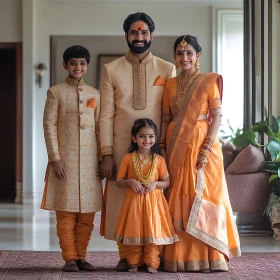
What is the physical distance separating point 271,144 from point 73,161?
2.49 m

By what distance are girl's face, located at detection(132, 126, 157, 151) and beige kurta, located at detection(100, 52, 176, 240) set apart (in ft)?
0.49

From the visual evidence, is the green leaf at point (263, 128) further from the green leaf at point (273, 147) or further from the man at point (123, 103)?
the man at point (123, 103)

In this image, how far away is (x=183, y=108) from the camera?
4.59 meters

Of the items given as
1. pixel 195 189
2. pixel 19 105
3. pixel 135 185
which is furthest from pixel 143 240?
pixel 19 105

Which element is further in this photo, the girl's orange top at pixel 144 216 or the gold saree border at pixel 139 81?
the gold saree border at pixel 139 81

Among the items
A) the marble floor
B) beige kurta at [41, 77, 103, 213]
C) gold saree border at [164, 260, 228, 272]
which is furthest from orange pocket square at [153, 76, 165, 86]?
the marble floor

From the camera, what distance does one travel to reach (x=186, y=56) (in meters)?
4.59

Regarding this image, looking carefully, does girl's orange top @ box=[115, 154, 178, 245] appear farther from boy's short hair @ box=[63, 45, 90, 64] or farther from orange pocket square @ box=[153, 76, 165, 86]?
boy's short hair @ box=[63, 45, 90, 64]

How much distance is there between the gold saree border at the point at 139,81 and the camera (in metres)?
4.64

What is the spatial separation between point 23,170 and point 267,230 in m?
4.60

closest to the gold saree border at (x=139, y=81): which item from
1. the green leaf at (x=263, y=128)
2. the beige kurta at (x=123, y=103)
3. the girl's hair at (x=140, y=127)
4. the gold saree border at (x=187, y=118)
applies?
the beige kurta at (x=123, y=103)

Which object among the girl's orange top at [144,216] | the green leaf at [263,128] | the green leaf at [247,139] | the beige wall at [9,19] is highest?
the beige wall at [9,19]

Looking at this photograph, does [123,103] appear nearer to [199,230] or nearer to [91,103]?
[91,103]

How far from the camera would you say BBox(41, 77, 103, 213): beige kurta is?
457 cm
